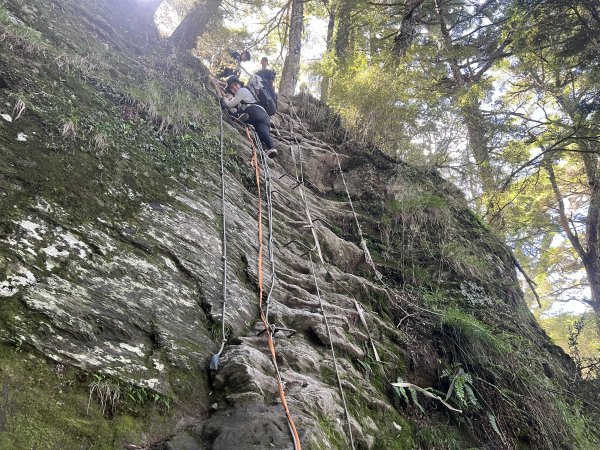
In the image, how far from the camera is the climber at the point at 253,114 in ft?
23.3

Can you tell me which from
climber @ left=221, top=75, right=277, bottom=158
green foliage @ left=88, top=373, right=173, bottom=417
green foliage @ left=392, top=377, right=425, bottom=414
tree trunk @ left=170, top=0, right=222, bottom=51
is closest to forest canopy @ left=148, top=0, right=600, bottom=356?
tree trunk @ left=170, top=0, right=222, bottom=51

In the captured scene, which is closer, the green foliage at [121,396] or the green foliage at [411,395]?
the green foliage at [121,396]

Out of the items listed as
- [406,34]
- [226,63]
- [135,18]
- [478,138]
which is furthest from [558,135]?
[135,18]

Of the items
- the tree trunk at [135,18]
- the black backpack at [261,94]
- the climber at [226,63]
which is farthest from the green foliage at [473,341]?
the climber at [226,63]

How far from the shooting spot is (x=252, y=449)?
1989mm

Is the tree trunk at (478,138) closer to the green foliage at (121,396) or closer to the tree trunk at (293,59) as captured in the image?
the tree trunk at (293,59)

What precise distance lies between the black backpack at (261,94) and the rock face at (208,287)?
0.97m

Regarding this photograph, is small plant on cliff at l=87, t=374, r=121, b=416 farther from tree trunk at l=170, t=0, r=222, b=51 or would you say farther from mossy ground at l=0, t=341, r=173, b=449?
tree trunk at l=170, t=0, r=222, b=51

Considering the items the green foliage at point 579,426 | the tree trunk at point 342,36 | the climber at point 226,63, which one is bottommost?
the green foliage at point 579,426

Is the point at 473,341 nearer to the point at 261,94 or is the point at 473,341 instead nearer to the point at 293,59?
the point at 261,94

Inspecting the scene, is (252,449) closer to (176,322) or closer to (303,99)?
(176,322)

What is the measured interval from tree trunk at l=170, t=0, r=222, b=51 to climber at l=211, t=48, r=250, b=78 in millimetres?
635

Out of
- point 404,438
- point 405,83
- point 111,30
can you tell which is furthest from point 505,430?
point 111,30

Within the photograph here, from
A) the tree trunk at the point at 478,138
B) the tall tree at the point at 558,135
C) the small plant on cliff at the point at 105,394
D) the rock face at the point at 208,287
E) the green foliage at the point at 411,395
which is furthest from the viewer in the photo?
the tree trunk at the point at 478,138
